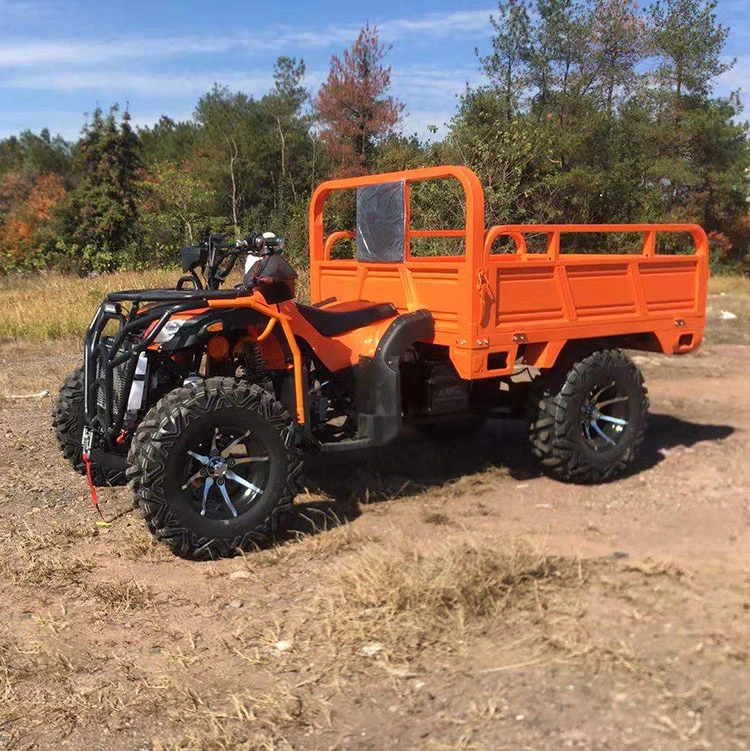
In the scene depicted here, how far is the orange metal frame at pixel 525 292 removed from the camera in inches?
193

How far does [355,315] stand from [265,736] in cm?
294

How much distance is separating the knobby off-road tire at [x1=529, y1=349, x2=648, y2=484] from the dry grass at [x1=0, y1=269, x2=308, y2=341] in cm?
713

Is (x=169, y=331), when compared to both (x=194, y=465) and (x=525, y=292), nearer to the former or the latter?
(x=194, y=465)

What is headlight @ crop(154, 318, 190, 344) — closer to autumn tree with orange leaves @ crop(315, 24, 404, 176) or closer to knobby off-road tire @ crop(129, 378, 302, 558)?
knobby off-road tire @ crop(129, 378, 302, 558)

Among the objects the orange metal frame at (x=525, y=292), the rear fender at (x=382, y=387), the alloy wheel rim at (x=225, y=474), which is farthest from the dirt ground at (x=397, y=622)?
the orange metal frame at (x=525, y=292)

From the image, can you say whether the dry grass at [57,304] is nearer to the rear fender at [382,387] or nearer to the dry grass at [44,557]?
the rear fender at [382,387]

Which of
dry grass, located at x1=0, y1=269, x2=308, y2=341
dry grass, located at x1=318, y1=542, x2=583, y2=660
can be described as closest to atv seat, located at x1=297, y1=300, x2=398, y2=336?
dry grass, located at x1=318, y1=542, x2=583, y2=660

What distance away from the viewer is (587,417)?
Answer: 217 inches

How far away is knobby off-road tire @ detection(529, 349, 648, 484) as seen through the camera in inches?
209

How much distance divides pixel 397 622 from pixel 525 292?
243 cm

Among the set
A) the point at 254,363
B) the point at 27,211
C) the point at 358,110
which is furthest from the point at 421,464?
the point at 27,211

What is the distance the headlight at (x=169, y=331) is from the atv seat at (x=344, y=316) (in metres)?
0.84

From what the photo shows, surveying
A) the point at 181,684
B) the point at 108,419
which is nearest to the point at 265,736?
the point at 181,684

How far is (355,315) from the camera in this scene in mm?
5191
